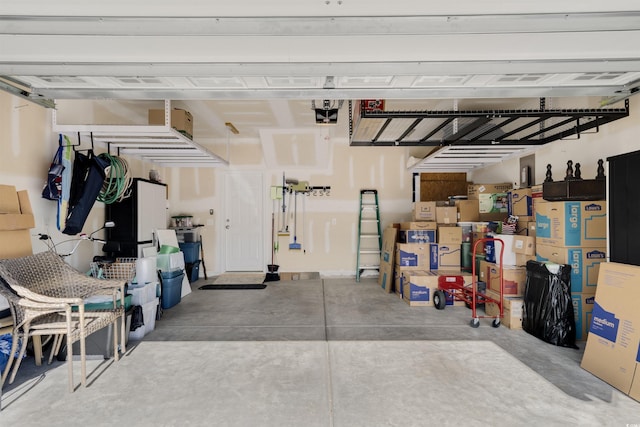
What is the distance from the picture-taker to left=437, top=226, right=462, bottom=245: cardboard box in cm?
457

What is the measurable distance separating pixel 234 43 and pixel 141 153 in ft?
12.0

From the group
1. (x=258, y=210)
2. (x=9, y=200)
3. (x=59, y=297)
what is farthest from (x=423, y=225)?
(x=9, y=200)

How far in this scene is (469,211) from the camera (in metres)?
4.86

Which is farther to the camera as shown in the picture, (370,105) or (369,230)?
(369,230)

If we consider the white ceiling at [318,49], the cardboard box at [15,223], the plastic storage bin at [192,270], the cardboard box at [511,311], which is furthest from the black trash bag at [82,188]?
the cardboard box at [511,311]

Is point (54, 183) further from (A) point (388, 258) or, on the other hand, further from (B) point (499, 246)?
(B) point (499, 246)

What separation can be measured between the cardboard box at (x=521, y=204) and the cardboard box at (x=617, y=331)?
1.30 metres

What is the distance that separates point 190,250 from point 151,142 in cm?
230

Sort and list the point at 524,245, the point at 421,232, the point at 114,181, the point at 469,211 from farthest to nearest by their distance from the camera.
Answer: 1. the point at 469,211
2. the point at 421,232
3. the point at 114,181
4. the point at 524,245

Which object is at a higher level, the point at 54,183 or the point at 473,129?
the point at 473,129

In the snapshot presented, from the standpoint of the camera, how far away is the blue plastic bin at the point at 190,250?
17.6 ft

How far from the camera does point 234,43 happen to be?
1685mm

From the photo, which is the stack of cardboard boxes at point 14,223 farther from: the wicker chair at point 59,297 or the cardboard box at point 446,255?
the cardboard box at point 446,255

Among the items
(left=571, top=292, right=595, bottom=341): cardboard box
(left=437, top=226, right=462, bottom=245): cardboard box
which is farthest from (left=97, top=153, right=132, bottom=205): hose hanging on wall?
(left=571, top=292, right=595, bottom=341): cardboard box
